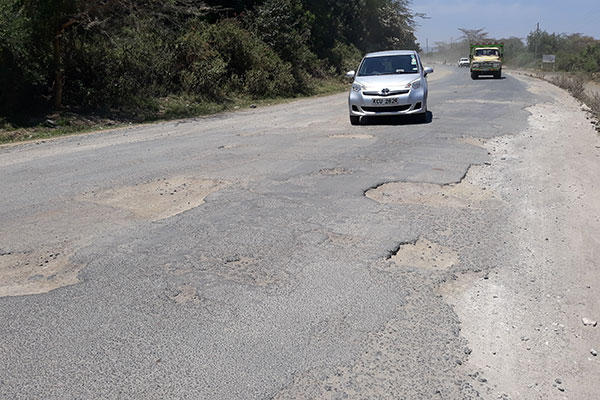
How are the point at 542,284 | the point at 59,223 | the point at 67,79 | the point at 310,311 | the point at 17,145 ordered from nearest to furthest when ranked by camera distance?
the point at 310,311 < the point at 542,284 < the point at 59,223 < the point at 17,145 < the point at 67,79

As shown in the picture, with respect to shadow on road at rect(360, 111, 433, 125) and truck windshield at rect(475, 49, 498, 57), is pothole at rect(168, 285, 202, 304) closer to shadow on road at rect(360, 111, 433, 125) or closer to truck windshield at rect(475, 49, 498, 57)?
shadow on road at rect(360, 111, 433, 125)

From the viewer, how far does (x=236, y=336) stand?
3.21 metres

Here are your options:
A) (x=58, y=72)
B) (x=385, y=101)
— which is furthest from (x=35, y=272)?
(x=58, y=72)

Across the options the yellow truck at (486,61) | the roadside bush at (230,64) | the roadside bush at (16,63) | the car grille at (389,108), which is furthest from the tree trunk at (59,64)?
the yellow truck at (486,61)

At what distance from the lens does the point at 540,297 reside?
12.5ft

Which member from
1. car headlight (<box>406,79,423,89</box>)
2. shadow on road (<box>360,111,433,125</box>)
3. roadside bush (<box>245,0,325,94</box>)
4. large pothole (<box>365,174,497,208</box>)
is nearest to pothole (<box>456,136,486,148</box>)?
car headlight (<box>406,79,423,89</box>)

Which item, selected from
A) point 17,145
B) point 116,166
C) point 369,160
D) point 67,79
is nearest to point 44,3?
point 67,79

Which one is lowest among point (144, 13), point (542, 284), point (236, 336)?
point (542, 284)

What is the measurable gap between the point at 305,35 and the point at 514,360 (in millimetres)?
29036

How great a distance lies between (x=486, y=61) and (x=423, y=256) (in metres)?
33.6

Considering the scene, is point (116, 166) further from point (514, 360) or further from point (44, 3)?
point (44, 3)

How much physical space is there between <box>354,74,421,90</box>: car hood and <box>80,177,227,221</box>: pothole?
620 cm

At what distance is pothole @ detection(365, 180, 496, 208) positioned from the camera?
6098 mm

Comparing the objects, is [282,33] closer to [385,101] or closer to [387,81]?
[387,81]
